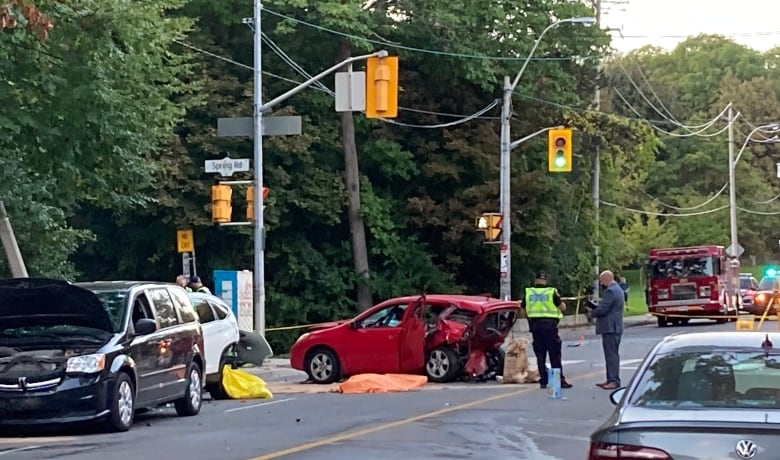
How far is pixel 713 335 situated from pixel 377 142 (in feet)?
114

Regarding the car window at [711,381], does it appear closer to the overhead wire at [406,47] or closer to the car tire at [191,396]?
the car tire at [191,396]

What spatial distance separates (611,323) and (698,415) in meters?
13.5

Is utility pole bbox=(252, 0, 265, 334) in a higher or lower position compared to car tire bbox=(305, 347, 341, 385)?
higher

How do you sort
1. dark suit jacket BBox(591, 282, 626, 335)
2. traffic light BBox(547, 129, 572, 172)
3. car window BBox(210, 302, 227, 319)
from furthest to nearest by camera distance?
traffic light BBox(547, 129, 572, 172)
car window BBox(210, 302, 227, 319)
dark suit jacket BBox(591, 282, 626, 335)

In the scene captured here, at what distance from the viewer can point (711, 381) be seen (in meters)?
7.69

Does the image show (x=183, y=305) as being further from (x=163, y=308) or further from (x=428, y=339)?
(x=428, y=339)

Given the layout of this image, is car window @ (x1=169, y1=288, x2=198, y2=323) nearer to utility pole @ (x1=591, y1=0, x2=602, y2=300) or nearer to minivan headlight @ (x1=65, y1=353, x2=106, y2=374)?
minivan headlight @ (x1=65, y1=353, x2=106, y2=374)

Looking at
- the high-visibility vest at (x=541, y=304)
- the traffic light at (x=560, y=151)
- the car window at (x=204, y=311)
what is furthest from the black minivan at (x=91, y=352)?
the traffic light at (x=560, y=151)

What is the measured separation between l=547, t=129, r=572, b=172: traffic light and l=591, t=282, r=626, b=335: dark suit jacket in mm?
14494

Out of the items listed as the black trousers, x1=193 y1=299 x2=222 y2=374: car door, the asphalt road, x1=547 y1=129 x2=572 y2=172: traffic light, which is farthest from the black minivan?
x1=547 y1=129 x2=572 y2=172: traffic light

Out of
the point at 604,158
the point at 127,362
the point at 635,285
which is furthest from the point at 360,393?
the point at 635,285

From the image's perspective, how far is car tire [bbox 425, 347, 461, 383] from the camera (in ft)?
74.3

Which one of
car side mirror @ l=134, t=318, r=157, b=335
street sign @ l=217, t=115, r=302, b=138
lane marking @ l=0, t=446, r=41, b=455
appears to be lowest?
lane marking @ l=0, t=446, r=41, b=455

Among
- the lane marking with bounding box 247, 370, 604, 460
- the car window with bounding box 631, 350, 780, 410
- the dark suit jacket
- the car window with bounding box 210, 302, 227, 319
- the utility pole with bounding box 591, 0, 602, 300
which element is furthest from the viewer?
the utility pole with bounding box 591, 0, 602, 300
